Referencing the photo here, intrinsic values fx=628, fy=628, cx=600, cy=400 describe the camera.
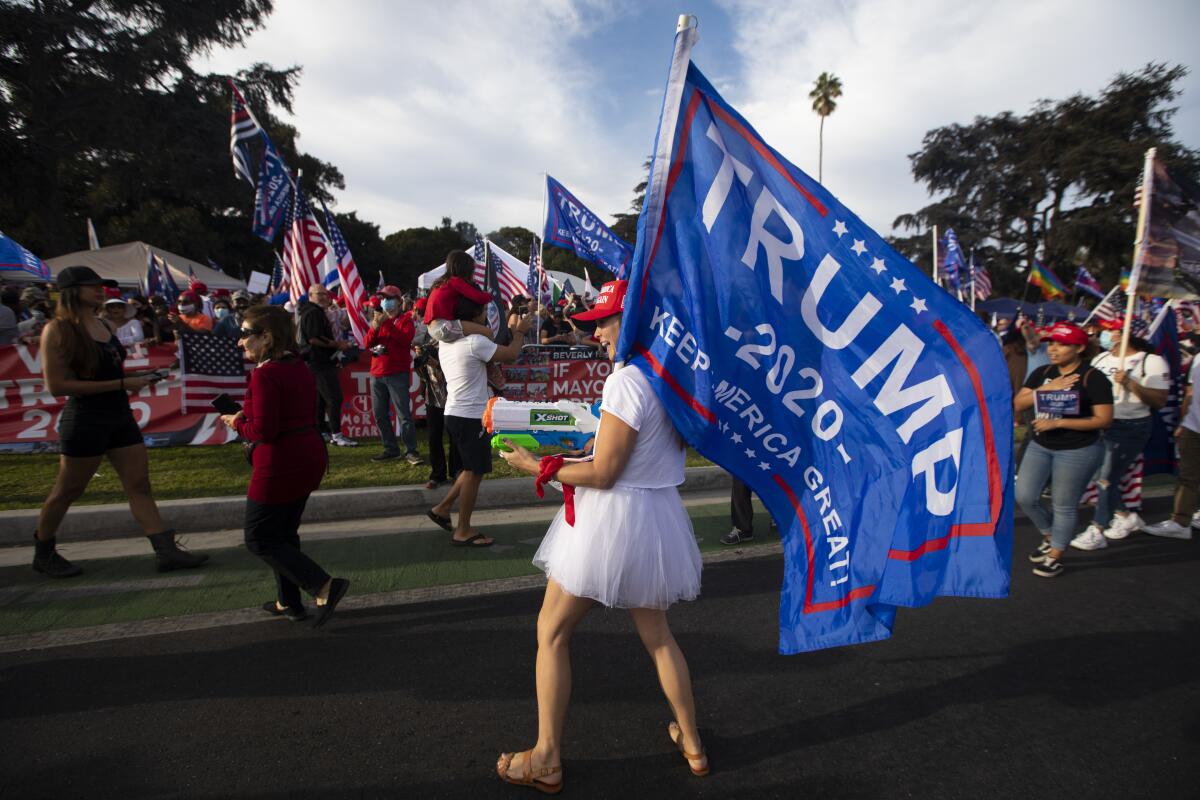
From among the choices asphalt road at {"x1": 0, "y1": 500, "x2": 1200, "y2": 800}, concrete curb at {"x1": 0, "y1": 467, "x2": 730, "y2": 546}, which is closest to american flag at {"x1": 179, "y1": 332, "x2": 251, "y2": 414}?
concrete curb at {"x1": 0, "y1": 467, "x2": 730, "y2": 546}

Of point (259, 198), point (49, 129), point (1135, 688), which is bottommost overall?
point (1135, 688)

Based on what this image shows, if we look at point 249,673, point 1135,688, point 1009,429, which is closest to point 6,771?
point 249,673

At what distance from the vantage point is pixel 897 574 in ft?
6.80

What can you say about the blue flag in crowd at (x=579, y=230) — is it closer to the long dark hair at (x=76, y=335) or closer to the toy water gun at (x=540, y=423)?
the long dark hair at (x=76, y=335)

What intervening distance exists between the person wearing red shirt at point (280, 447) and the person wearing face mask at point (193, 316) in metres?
7.10

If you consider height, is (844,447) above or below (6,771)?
above

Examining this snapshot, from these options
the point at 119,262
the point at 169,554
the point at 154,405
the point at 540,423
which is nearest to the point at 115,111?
the point at 119,262

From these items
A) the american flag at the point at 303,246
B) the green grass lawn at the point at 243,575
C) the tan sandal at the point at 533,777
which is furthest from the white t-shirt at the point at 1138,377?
the american flag at the point at 303,246

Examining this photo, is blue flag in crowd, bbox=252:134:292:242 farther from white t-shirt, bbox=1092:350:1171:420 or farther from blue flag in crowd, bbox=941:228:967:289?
blue flag in crowd, bbox=941:228:967:289

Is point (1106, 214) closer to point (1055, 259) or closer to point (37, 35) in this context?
point (1055, 259)

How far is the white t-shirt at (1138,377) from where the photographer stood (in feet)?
16.2

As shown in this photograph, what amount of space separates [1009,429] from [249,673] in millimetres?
3409

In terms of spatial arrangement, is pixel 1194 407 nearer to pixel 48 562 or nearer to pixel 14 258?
pixel 48 562

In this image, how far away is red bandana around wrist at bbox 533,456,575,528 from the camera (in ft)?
7.04
